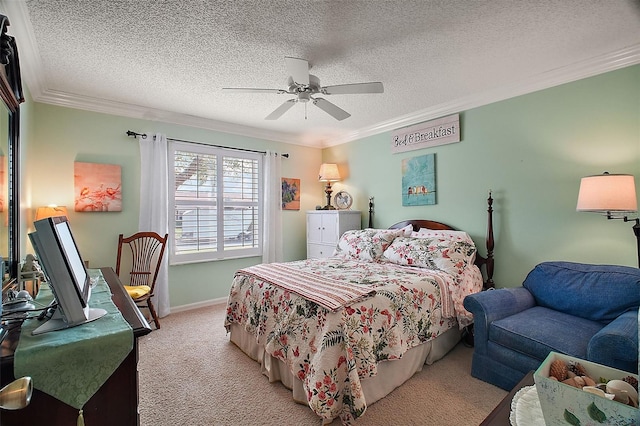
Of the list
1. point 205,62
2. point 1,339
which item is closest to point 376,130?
point 205,62

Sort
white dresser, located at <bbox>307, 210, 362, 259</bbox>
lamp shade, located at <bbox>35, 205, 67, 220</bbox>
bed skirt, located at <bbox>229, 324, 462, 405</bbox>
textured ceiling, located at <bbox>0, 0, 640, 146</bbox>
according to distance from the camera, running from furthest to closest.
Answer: white dresser, located at <bbox>307, 210, 362, 259</bbox>, lamp shade, located at <bbox>35, 205, 67, 220</bbox>, bed skirt, located at <bbox>229, 324, 462, 405</bbox>, textured ceiling, located at <bbox>0, 0, 640, 146</bbox>

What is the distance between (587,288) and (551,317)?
343 millimetres

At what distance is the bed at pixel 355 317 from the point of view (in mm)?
1779

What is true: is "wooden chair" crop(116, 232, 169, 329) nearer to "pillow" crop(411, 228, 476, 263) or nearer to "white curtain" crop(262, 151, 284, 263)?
"white curtain" crop(262, 151, 284, 263)

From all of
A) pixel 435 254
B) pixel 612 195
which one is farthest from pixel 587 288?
pixel 435 254

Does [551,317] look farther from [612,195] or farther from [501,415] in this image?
[501,415]

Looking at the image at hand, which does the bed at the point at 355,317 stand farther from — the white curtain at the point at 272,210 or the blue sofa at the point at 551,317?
the white curtain at the point at 272,210

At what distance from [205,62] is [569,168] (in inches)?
131

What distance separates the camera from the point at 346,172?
16.0ft

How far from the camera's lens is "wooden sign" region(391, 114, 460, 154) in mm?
3477

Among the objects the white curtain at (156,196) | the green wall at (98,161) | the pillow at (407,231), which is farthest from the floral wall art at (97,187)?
the pillow at (407,231)

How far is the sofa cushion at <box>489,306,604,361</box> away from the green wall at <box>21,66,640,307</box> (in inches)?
30.6

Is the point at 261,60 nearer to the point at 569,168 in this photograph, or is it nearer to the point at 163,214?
the point at 163,214

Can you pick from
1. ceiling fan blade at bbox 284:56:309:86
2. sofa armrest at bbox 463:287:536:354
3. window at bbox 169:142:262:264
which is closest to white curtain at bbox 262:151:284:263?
window at bbox 169:142:262:264
